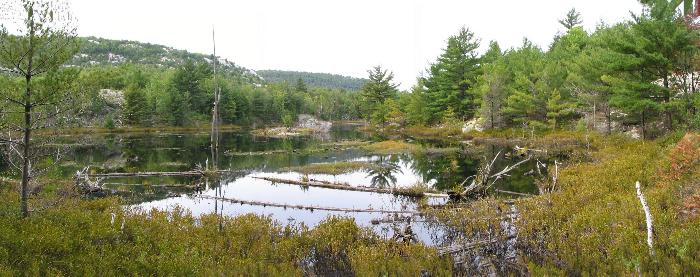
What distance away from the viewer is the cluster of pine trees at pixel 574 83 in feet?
89.4

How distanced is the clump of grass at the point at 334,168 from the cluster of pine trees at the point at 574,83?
1793 cm

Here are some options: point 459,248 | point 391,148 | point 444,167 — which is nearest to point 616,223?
point 459,248

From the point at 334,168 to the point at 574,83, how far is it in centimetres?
3216

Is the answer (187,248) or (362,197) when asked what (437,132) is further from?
(187,248)

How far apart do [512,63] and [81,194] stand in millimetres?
59075

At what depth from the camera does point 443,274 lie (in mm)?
10203

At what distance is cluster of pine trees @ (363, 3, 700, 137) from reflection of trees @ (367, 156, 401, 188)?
1575 centimetres

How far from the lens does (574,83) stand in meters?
→ 49.2

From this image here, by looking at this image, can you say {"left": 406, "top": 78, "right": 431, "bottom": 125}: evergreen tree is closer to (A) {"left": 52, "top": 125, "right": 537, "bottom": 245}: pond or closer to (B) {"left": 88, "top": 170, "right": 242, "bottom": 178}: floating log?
(A) {"left": 52, "top": 125, "right": 537, "bottom": 245}: pond

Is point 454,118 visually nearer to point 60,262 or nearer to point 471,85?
point 471,85

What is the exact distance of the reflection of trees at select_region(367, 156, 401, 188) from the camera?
1055 inches

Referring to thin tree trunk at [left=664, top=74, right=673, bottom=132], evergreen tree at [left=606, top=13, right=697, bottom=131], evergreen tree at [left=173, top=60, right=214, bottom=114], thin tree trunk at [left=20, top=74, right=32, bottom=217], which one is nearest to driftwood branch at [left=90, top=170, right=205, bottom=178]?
thin tree trunk at [left=20, top=74, right=32, bottom=217]

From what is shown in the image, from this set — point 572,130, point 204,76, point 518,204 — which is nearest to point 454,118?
point 572,130

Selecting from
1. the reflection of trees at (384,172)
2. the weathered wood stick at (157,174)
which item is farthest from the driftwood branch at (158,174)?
the reflection of trees at (384,172)
